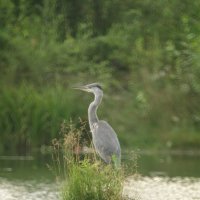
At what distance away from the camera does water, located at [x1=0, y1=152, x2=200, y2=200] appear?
13594 millimetres

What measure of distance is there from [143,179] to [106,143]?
14.1 feet

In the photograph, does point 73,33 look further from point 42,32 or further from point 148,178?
point 148,178

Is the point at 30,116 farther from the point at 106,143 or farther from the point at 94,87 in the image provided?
the point at 106,143

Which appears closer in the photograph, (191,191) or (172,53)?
(191,191)

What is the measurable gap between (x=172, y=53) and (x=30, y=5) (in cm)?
454

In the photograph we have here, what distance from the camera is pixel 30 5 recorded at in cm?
2488

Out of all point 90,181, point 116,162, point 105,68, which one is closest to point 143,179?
point 116,162

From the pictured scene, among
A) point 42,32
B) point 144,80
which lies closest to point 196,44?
point 144,80

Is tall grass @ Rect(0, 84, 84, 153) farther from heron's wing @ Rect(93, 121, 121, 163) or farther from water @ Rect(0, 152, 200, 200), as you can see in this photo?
heron's wing @ Rect(93, 121, 121, 163)

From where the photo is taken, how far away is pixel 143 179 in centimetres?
1573

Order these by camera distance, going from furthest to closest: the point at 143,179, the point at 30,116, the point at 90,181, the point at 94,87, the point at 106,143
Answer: the point at 30,116 → the point at 143,179 → the point at 94,87 → the point at 106,143 → the point at 90,181

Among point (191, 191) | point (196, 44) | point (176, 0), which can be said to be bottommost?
point (191, 191)

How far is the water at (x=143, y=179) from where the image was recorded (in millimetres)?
13594

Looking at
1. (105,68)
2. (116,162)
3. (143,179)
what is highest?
(105,68)
